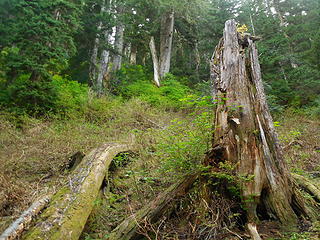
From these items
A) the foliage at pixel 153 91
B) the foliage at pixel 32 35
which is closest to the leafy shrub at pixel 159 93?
the foliage at pixel 153 91

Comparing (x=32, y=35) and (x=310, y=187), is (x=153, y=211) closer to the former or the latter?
(x=310, y=187)

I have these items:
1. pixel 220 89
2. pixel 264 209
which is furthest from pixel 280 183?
pixel 220 89

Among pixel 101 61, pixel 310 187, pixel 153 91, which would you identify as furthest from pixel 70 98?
pixel 310 187

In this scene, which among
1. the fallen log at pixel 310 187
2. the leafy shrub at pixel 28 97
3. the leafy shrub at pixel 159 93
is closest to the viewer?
the fallen log at pixel 310 187

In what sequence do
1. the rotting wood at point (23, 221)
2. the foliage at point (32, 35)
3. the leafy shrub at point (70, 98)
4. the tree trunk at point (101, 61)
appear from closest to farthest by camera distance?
the rotting wood at point (23, 221)
the foliage at point (32, 35)
the leafy shrub at point (70, 98)
the tree trunk at point (101, 61)

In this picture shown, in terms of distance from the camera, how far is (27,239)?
244 cm

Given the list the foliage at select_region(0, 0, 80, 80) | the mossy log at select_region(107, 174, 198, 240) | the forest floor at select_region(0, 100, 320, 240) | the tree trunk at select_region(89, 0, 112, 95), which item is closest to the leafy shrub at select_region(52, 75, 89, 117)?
the forest floor at select_region(0, 100, 320, 240)

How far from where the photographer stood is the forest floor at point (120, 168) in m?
2.59

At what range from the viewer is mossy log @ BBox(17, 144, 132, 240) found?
2.59 meters

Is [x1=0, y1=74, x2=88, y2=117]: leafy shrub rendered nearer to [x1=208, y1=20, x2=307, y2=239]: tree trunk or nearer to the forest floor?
the forest floor

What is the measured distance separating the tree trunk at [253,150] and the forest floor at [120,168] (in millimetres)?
234

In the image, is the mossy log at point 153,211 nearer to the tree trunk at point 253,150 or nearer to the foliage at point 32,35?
the tree trunk at point 253,150

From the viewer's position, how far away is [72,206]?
304 centimetres

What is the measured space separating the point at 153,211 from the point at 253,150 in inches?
56.3
